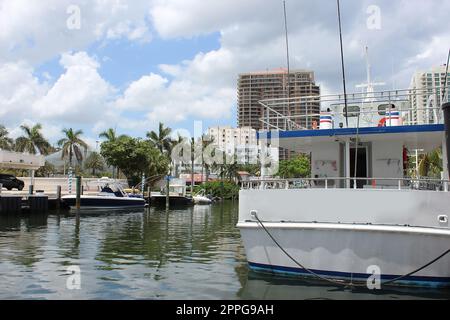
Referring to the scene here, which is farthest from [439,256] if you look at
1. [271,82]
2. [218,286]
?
[271,82]

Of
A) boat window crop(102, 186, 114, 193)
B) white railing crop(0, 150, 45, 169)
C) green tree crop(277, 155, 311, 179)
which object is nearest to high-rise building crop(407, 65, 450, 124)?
boat window crop(102, 186, 114, 193)

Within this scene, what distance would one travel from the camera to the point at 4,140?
58.2 m

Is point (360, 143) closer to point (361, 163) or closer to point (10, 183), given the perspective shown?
point (361, 163)

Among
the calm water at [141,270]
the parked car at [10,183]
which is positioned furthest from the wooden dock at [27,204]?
the calm water at [141,270]

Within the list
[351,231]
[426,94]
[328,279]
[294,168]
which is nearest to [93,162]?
[294,168]

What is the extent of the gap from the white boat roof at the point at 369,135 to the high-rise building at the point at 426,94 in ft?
1.87

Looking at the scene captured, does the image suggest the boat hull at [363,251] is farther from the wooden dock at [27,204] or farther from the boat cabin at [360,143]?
the wooden dock at [27,204]

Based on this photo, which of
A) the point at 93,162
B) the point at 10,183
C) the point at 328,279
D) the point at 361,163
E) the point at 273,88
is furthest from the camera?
the point at 93,162

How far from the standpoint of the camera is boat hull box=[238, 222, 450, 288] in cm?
848

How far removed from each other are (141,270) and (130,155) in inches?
1673

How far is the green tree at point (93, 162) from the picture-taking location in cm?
7188

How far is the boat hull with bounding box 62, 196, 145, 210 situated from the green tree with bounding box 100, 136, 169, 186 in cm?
1350
